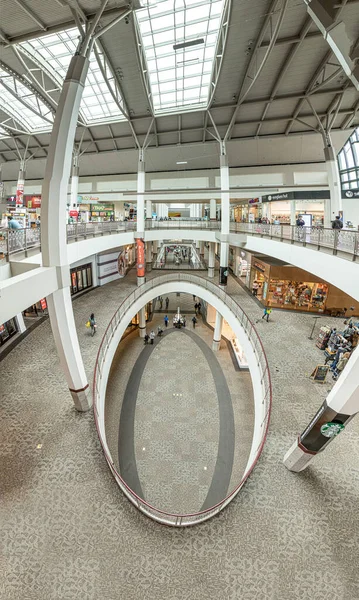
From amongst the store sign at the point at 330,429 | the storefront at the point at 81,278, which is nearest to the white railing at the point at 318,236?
the store sign at the point at 330,429

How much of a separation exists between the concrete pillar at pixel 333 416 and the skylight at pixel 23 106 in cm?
Answer: 2265

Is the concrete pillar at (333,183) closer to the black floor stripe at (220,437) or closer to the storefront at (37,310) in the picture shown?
the black floor stripe at (220,437)

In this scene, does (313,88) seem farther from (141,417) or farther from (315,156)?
(141,417)

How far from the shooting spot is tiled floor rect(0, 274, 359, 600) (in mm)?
4879

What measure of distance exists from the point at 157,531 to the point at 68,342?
18.2 ft

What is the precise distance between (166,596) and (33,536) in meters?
3.16

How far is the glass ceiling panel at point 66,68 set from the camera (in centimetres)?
1334

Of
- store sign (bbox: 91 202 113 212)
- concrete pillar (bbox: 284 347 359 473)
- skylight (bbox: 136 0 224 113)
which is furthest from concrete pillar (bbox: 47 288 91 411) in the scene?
store sign (bbox: 91 202 113 212)

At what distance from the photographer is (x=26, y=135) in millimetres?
24344

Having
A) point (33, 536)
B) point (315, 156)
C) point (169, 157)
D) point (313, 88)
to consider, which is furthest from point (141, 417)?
point (315, 156)

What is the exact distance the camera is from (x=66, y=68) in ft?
50.4

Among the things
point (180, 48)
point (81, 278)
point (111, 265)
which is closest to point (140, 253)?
point (111, 265)

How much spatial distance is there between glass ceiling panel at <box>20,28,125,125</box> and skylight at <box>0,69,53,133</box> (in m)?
2.33

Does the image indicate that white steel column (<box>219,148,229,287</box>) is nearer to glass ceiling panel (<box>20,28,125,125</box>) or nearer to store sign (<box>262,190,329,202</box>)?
store sign (<box>262,190,329,202</box>)
